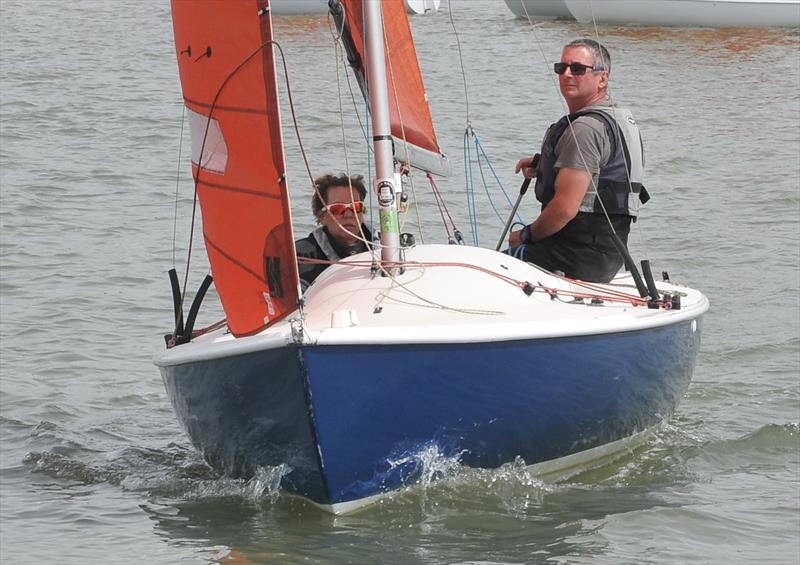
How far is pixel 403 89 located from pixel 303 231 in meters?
4.71

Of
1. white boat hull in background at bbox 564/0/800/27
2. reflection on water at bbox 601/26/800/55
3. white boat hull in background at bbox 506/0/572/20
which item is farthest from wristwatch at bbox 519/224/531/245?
white boat hull in background at bbox 506/0/572/20

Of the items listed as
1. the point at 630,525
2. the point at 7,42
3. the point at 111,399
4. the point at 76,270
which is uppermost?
the point at 7,42

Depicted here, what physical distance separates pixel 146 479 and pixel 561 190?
1.95m

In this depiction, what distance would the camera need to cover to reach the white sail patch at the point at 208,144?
4.54 metres

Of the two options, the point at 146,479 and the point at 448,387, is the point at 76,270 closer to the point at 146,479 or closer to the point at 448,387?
the point at 146,479

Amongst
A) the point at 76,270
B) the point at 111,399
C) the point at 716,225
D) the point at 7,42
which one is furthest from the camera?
the point at 7,42

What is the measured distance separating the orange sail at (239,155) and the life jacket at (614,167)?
1424mm

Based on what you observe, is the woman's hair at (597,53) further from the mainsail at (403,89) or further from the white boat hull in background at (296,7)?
the white boat hull in background at (296,7)

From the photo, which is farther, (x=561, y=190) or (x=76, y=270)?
(x=76, y=270)

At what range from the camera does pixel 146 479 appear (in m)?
5.54

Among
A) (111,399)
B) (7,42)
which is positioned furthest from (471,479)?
(7,42)

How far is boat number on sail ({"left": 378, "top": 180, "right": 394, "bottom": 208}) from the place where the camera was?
4824 millimetres

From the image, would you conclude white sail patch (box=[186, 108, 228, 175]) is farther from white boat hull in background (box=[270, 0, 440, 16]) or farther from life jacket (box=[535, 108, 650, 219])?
Answer: white boat hull in background (box=[270, 0, 440, 16])

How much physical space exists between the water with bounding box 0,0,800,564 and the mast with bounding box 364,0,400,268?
855 millimetres
